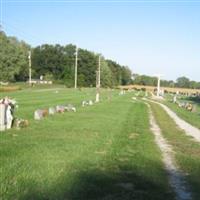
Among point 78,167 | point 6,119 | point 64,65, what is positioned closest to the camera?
point 78,167

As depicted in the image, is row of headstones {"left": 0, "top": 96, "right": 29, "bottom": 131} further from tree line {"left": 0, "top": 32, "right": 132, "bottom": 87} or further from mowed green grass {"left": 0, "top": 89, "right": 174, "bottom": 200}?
tree line {"left": 0, "top": 32, "right": 132, "bottom": 87}

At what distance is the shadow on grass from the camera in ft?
28.9

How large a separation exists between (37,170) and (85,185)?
1.66 m

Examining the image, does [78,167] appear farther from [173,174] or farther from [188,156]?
[188,156]

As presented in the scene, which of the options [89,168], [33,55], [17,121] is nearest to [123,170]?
[89,168]

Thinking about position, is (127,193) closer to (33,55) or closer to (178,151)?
(178,151)

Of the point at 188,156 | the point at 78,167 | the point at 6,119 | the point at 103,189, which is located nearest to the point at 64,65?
the point at 6,119

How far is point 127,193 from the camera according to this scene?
9.45 m

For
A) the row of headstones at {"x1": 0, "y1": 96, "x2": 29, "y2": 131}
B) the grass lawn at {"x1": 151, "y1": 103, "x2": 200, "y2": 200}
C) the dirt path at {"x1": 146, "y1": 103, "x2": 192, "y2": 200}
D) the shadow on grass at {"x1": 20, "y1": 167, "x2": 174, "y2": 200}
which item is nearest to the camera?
the shadow on grass at {"x1": 20, "y1": 167, "x2": 174, "y2": 200}

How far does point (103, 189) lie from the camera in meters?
9.57

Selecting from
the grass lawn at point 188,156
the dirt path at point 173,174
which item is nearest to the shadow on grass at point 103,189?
the dirt path at point 173,174

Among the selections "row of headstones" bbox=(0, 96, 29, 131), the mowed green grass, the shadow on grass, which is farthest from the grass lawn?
"row of headstones" bbox=(0, 96, 29, 131)

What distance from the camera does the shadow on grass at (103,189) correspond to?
28.9 feet

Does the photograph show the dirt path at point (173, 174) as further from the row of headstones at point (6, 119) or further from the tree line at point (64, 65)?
the tree line at point (64, 65)
